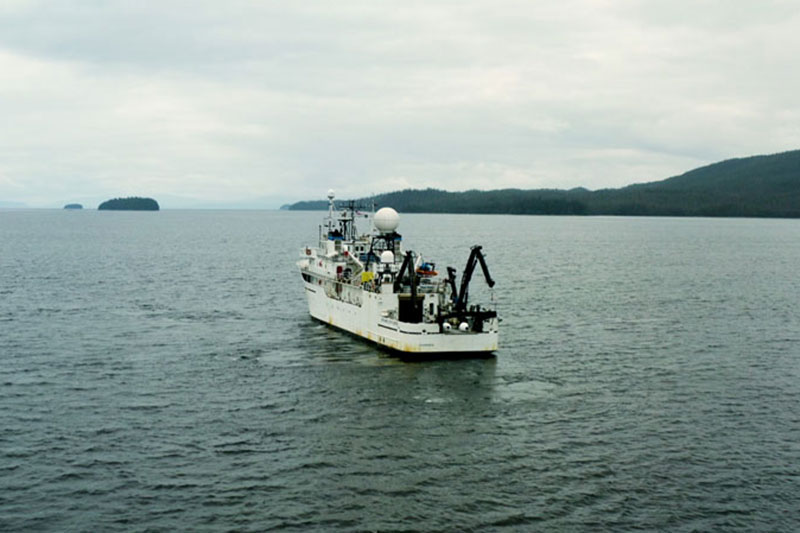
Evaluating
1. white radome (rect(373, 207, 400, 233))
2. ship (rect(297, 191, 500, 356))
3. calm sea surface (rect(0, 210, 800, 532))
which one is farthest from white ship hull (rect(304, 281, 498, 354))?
white radome (rect(373, 207, 400, 233))

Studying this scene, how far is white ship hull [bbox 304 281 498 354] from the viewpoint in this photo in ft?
192

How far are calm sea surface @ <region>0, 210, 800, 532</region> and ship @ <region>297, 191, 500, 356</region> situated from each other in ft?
6.67

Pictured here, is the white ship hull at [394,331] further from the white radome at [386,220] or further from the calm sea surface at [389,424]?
the white radome at [386,220]

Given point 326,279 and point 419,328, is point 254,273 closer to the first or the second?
point 326,279

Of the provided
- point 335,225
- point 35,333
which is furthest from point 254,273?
point 35,333

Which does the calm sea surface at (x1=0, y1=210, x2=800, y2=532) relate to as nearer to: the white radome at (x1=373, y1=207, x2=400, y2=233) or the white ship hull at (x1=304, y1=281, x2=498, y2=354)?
the white ship hull at (x1=304, y1=281, x2=498, y2=354)

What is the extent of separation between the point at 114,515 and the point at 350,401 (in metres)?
19.0

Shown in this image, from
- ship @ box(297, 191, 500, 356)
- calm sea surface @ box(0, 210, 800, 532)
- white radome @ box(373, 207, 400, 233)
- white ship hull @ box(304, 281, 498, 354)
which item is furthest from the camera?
white radome @ box(373, 207, 400, 233)

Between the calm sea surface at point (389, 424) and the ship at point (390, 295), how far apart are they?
2.03m

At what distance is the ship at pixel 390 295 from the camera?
59.0 meters

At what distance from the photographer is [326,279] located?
249 ft

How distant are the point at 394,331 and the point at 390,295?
11.5 ft

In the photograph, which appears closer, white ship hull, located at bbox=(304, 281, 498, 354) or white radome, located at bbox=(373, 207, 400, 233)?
white ship hull, located at bbox=(304, 281, 498, 354)

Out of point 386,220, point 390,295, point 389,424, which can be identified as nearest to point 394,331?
point 390,295
